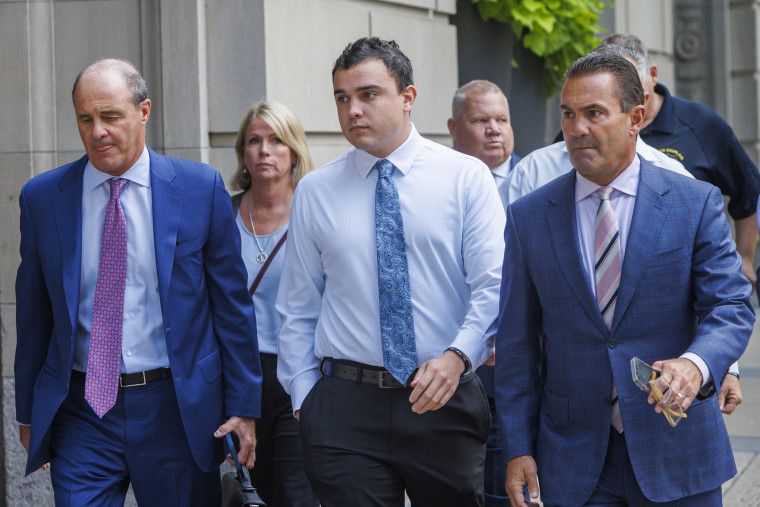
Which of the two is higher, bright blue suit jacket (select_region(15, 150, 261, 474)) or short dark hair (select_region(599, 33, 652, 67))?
short dark hair (select_region(599, 33, 652, 67))

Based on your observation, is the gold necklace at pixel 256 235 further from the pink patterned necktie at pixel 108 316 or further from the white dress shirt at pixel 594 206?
the white dress shirt at pixel 594 206

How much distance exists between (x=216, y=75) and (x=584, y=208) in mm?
3148

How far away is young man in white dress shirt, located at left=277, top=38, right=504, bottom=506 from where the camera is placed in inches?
154

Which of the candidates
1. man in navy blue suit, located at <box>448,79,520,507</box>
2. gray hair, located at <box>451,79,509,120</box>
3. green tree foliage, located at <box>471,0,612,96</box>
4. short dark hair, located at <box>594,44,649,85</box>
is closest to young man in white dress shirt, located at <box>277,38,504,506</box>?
short dark hair, located at <box>594,44,649,85</box>

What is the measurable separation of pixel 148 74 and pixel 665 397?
4.08 m

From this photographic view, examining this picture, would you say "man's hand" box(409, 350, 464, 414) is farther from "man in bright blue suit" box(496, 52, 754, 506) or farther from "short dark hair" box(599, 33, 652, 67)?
"short dark hair" box(599, 33, 652, 67)

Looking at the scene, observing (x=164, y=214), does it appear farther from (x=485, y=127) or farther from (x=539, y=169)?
(x=485, y=127)

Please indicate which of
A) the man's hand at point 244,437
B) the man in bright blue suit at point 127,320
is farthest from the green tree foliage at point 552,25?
the man's hand at point 244,437

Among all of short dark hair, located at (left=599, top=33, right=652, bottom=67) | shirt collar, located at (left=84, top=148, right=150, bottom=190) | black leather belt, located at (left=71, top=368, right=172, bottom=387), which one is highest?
short dark hair, located at (left=599, top=33, right=652, bottom=67)

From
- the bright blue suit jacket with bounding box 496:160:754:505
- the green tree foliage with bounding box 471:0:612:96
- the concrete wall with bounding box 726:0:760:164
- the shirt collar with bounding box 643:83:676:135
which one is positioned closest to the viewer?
the bright blue suit jacket with bounding box 496:160:754:505

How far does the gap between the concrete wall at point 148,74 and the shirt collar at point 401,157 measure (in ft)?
6.89

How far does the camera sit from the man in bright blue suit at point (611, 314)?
3.37 metres

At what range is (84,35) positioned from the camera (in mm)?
6340

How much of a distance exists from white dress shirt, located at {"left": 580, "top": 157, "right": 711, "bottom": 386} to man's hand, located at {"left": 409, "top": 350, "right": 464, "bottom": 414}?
54 cm
